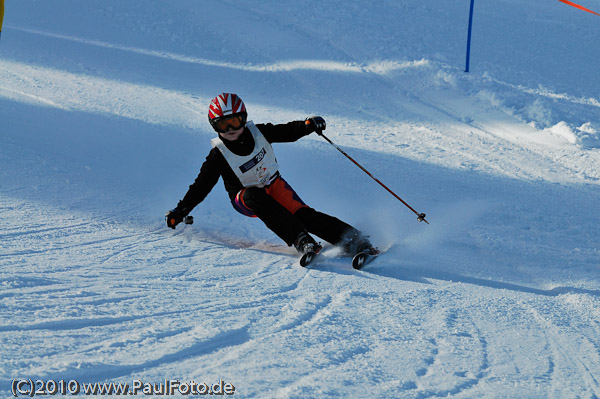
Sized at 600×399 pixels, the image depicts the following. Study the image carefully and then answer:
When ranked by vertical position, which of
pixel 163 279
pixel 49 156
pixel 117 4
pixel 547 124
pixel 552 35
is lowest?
pixel 163 279

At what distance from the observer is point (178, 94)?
998cm

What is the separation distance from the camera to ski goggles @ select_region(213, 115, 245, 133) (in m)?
4.89

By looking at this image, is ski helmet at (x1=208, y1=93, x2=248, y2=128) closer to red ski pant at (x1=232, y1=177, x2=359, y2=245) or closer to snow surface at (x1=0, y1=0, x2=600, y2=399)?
red ski pant at (x1=232, y1=177, x2=359, y2=245)

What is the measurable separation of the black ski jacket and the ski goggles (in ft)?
0.46

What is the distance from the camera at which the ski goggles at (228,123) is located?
4.89m

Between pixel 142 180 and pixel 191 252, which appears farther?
pixel 142 180

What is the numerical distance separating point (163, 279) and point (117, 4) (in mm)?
12054

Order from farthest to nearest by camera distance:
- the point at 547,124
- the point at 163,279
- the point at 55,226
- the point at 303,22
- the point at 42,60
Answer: the point at 303,22
the point at 42,60
the point at 547,124
the point at 55,226
the point at 163,279

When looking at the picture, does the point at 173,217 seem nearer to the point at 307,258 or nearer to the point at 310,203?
the point at 307,258

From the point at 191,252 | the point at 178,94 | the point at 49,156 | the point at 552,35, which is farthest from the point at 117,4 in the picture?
the point at 191,252

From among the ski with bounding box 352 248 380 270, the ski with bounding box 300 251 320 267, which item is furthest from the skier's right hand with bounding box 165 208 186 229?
the ski with bounding box 352 248 380 270

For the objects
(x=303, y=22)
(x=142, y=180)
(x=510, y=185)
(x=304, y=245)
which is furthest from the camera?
(x=303, y=22)

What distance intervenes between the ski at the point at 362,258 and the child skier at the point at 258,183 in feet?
0.39

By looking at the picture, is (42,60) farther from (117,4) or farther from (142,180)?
(142,180)
